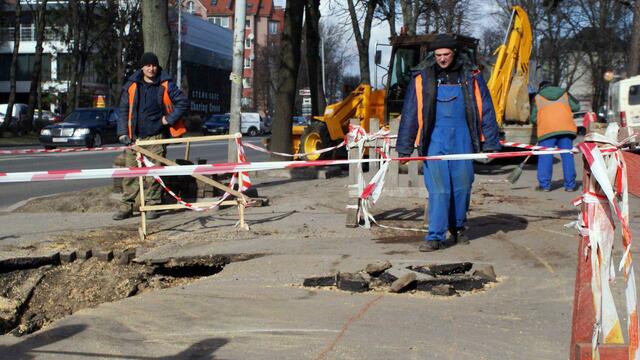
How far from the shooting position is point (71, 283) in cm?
710

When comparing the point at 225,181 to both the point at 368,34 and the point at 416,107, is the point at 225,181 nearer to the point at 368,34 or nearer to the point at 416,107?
the point at 416,107

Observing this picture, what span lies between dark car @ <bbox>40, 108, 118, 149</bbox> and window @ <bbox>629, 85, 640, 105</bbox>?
19184 millimetres

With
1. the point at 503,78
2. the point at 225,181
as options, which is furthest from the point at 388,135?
the point at 503,78

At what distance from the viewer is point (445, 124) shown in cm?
A: 779

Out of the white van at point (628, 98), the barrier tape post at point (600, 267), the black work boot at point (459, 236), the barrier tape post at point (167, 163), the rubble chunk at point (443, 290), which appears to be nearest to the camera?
the barrier tape post at point (600, 267)

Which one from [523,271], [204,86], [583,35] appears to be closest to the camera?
[523,271]

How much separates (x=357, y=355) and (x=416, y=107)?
3.69 m

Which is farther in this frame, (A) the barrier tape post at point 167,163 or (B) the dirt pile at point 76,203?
(B) the dirt pile at point 76,203

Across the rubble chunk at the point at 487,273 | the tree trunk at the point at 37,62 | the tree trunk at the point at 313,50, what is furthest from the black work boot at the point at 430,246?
the tree trunk at the point at 37,62

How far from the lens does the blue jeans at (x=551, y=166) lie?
1323 centimetres

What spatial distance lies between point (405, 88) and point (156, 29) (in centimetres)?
847

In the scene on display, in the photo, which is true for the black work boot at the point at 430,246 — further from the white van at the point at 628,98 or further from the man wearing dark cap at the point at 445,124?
the white van at the point at 628,98

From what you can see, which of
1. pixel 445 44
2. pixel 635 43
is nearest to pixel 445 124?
pixel 445 44

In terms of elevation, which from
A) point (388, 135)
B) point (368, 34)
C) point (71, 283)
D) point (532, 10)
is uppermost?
point (532, 10)
